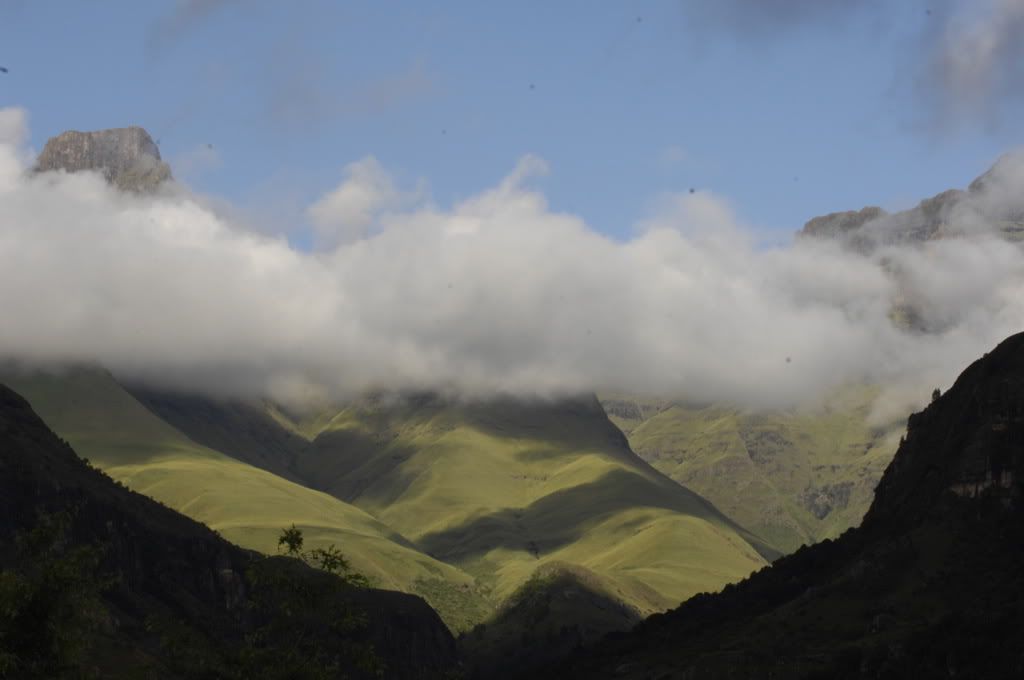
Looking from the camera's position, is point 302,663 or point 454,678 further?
point 454,678

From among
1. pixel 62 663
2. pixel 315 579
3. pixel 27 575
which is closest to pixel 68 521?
pixel 27 575

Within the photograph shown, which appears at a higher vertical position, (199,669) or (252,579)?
(252,579)

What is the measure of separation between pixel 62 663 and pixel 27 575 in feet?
30.4

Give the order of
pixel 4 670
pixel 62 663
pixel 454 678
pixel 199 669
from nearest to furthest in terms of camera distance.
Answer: pixel 4 670, pixel 62 663, pixel 199 669, pixel 454 678

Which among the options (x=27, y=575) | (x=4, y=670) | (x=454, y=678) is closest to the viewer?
(x=4, y=670)

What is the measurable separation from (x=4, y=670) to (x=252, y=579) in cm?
2032

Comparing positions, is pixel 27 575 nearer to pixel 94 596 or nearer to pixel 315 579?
pixel 94 596

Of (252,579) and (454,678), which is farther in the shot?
(454,678)

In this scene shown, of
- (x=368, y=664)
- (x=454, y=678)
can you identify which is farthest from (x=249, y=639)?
(x=454, y=678)

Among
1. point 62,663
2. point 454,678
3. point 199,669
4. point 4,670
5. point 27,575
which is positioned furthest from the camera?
point 454,678

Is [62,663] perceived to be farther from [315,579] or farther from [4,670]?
[315,579]

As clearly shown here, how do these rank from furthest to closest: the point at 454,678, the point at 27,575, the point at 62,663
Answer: the point at 454,678 < the point at 27,575 < the point at 62,663

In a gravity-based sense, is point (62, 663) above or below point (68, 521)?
below

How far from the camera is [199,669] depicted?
10950 cm
